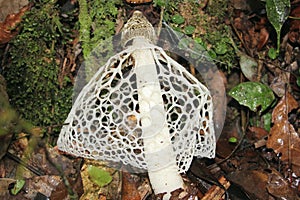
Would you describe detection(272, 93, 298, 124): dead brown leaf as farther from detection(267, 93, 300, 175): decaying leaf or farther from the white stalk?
the white stalk

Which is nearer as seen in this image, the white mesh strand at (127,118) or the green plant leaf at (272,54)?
the white mesh strand at (127,118)

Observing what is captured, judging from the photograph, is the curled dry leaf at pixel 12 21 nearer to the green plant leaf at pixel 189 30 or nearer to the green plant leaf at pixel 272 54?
the green plant leaf at pixel 189 30

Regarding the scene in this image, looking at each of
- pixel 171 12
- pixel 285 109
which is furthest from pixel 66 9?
pixel 285 109

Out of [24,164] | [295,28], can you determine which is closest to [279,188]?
[295,28]

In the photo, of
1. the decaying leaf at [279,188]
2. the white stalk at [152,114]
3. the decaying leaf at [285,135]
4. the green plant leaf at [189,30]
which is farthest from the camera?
the decaying leaf at [285,135]

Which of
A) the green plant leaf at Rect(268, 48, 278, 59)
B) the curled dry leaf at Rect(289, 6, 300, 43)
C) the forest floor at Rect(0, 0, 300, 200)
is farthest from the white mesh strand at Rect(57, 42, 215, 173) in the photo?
the curled dry leaf at Rect(289, 6, 300, 43)

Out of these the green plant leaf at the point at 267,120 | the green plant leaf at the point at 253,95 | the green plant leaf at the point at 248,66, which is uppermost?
the green plant leaf at the point at 248,66

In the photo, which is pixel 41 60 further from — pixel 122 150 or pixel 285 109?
pixel 285 109

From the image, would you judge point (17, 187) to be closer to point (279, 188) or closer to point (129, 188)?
point (129, 188)

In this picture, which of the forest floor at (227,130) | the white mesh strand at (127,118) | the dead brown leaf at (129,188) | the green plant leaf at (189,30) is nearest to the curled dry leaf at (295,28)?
the forest floor at (227,130)
